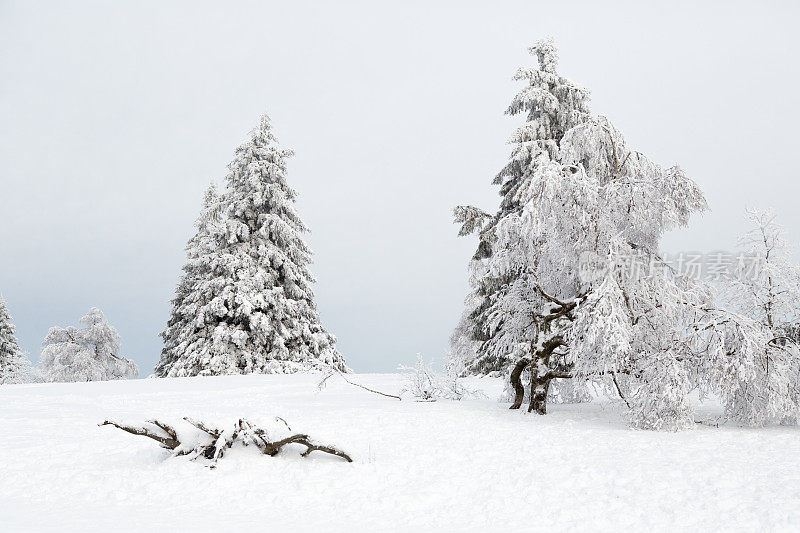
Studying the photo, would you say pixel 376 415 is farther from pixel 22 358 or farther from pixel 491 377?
pixel 22 358

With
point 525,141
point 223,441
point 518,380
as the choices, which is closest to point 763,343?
point 518,380

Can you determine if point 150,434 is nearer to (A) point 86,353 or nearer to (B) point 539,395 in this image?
(B) point 539,395

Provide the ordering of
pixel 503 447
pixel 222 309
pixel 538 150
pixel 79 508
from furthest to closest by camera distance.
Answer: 1. pixel 222 309
2. pixel 538 150
3. pixel 503 447
4. pixel 79 508

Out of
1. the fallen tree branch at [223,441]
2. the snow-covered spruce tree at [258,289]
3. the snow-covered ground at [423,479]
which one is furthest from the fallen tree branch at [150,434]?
the snow-covered spruce tree at [258,289]

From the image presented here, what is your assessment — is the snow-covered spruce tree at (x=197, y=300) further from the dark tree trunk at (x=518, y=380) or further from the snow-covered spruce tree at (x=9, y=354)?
the dark tree trunk at (x=518, y=380)

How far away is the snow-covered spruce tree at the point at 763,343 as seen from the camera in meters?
8.67

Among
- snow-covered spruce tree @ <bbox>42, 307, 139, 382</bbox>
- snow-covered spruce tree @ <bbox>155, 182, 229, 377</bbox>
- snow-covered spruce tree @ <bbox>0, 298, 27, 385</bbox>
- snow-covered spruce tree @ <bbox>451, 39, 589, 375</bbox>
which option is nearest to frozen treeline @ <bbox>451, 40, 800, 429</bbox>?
snow-covered spruce tree @ <bbox>451, 39, 589, 375</bbox>

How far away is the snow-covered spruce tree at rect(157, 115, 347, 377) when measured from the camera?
22.9 m

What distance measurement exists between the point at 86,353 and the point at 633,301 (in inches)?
1109

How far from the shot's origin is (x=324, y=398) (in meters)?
13.2

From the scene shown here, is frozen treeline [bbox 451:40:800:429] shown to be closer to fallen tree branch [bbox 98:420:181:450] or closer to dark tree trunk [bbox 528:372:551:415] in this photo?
dark tree trunk [bbox 528:372:551:415]

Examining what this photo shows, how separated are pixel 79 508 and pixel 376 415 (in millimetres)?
5005

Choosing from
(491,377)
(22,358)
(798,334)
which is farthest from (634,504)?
(22,358)

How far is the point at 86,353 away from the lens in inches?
1169
